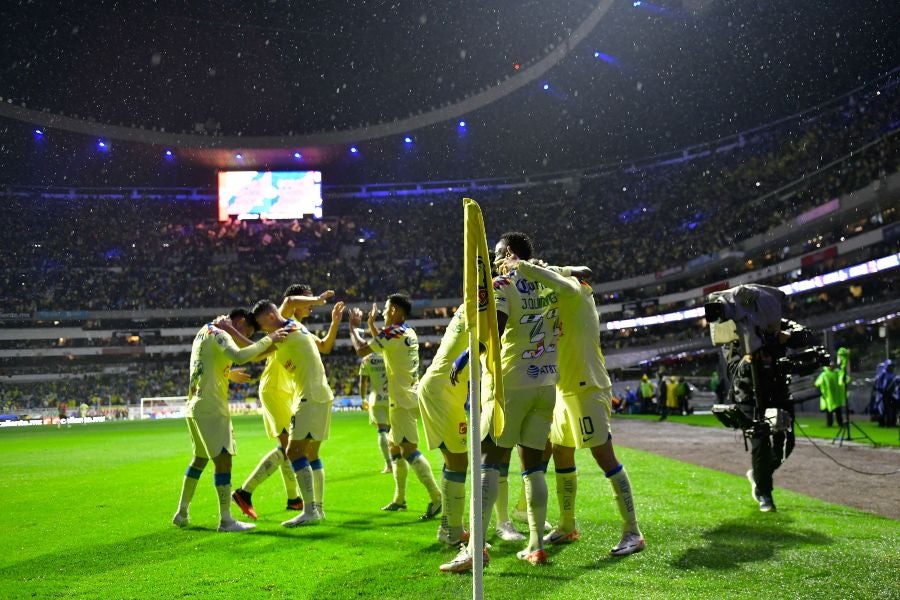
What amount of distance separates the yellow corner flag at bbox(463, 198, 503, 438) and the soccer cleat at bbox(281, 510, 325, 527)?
12.1ft

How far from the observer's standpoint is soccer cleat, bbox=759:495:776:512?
275 inches

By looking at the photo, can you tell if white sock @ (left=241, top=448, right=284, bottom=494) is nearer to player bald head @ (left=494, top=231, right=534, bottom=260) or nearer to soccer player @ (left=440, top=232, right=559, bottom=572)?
soccer player @ (left=440, top=232, right=559, bottom=572)

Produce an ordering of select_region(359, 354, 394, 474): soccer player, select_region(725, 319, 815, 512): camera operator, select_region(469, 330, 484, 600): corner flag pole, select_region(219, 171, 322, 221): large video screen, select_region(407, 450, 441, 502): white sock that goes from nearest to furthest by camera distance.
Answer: select_region(469, 330, 484, 600): corner flag pole, select_region(725, 319, 815, 512): camera operator, select_region(407, 450, 441, 502): white sock, select_region(359, 354, 394, 474): soccer player, select_region(219, 171, 322, 221): large video screen

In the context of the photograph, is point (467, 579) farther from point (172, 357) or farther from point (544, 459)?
point (172, 357)

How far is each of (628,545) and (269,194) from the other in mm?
53493

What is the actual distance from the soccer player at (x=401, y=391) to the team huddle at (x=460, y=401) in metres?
0.02

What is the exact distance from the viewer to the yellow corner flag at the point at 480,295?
3.47 metres

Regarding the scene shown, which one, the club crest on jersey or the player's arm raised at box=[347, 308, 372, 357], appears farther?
the player's arm raised at box=[347, 308, 372, 357]

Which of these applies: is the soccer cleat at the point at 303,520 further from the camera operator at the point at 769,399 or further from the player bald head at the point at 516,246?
the camera operator at the point at 769,399

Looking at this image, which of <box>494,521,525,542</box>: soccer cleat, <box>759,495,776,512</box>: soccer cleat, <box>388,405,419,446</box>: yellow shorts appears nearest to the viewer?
<box>494,521,525,542</box>: soccer cleat

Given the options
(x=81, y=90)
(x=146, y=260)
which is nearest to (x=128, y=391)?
(x=146, y=260)

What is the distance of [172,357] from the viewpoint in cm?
5900

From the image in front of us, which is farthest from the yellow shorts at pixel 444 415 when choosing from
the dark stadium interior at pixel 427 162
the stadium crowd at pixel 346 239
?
the stadium crowd at pixel 346 239

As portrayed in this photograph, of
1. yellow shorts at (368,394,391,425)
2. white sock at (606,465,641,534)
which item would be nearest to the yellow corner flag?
white sock at (606,465,641,534)
